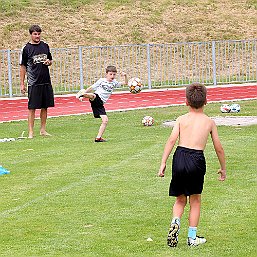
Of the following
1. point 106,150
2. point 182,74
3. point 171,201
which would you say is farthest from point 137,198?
point 182,74

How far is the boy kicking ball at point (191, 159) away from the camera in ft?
27.4

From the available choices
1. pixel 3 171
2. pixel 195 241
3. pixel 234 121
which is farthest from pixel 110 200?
pixel 234 121

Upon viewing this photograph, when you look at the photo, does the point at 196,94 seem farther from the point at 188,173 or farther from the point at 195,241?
the point at 195,241

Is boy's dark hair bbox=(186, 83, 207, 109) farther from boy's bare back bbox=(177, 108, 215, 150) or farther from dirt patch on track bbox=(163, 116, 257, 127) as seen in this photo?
dirt patch on track bbox=(163, 116, 257, 127)

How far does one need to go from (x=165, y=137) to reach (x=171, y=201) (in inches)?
259

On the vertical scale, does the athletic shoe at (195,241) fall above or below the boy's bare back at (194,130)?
below

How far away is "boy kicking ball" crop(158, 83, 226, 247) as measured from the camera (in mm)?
8344

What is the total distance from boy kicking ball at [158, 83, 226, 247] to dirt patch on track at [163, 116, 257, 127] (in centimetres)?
1028

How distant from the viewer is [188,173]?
833cm

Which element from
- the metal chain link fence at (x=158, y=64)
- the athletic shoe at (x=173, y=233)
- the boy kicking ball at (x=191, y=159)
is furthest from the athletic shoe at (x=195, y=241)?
the metal chain link fence at (x=158, y=64)

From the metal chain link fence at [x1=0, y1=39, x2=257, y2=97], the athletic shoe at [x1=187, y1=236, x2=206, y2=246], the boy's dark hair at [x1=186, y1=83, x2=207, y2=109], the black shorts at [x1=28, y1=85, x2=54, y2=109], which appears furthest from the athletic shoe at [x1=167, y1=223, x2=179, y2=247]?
the metal chain link fence at [x1=0, y1=39, x2=257, y2=97]

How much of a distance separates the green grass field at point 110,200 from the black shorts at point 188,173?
1.66 ft

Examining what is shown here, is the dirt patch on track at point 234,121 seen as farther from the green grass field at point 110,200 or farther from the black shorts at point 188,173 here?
the black shorts at point 188,173

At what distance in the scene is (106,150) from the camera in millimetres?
15320
